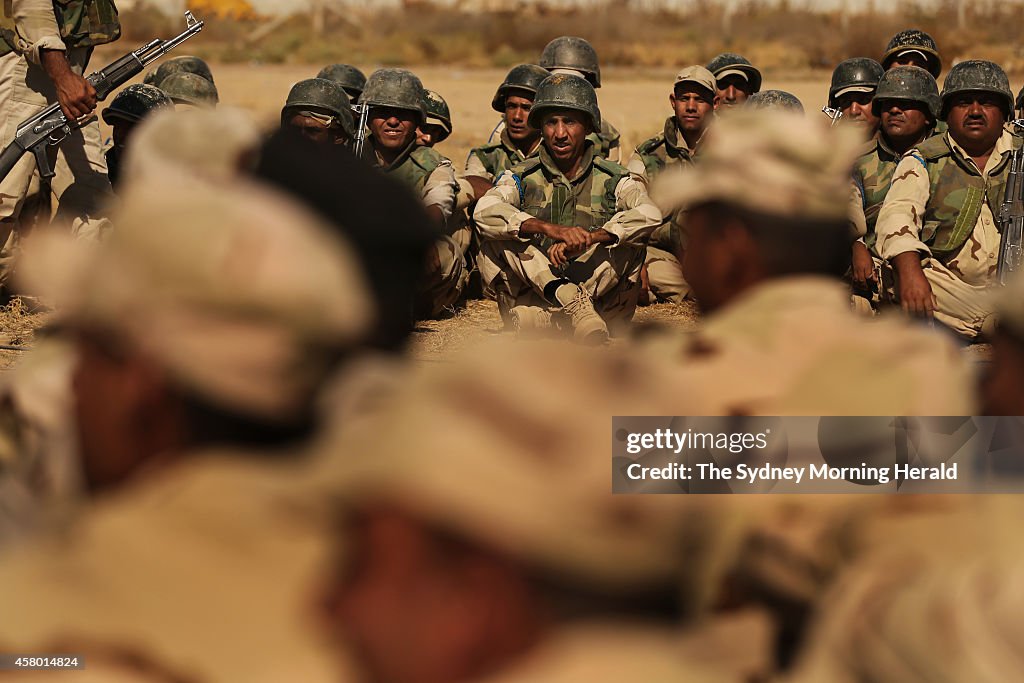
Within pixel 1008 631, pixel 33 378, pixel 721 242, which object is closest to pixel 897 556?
pixel 1008 631

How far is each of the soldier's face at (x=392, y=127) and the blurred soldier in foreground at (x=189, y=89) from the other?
1.35 m

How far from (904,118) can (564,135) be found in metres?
Answer: 2.32

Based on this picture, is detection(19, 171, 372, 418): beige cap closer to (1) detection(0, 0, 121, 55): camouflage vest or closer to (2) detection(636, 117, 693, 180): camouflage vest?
(1) detection(0, 0, 121, 55): camouflage vest

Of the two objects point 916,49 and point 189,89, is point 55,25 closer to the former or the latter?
point 189,89

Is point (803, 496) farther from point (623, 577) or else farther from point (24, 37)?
point (24, 37)

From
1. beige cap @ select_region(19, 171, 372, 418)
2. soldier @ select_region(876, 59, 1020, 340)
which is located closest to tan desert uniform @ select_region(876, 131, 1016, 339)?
soldier @ select_region(876, 59, 1020, 340)

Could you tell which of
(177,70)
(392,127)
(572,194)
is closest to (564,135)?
(572,194)

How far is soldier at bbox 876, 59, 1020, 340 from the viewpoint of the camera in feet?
26.4

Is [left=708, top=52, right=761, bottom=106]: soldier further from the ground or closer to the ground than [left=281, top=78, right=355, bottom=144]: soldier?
further from the ground

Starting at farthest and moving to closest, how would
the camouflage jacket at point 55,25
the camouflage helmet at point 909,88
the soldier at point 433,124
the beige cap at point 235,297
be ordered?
the soldier at point 433,124 → the camouflage helmet at point 909,88 → the camouflage jacket at point 55,25 → the beige cap at point 235,297

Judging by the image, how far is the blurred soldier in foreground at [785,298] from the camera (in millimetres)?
2449

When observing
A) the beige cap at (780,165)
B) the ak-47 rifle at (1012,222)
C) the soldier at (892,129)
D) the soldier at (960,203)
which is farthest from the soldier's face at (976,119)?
the beige cap at (780,165)

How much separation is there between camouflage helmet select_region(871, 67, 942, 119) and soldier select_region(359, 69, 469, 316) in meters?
2.91

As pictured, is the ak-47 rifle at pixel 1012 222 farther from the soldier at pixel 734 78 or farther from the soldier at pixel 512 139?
the soldier at pixel 512 139
